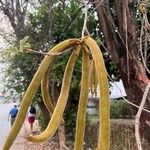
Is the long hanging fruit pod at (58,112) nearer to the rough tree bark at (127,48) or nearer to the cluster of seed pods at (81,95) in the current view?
the cluster of seed pods at (81,95)

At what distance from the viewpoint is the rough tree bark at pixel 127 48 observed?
14.1 ft

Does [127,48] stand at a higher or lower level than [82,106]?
higher

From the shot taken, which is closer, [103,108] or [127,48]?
[103,108]

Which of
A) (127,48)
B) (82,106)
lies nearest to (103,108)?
(82,106)

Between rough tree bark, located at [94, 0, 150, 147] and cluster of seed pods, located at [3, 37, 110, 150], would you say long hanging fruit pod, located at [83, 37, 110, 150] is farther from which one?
rough tree bark, located at [94, 0, 150, 147]

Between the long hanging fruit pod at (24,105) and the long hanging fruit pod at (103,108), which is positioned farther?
the long hanging fruit pod at (24,105)

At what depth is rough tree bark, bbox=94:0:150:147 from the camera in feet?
14.1

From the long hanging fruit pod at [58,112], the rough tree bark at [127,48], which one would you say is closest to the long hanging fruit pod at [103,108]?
the long hanging fruit pod at [58,112]

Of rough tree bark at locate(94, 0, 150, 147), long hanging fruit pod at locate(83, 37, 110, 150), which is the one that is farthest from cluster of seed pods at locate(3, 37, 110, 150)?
rough tree bark at locate(94, 0, 150, 147)

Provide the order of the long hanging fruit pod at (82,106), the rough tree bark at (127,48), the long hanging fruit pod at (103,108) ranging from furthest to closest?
the rough tree bark at (127,48), the long hanging fruit pod at (82,106), the long hanging fruit pod at (103,108)

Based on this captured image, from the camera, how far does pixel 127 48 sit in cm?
432

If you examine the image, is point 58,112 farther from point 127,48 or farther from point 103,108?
point 127,48

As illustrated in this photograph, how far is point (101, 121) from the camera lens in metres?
0.93

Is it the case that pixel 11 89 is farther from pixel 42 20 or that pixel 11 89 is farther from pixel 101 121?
pixel 101 121
